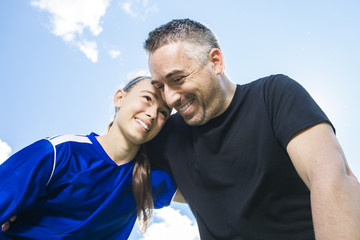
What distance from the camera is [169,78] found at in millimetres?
1623

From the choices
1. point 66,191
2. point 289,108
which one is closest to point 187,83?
point 289,108

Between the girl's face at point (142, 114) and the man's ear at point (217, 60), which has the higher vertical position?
the man's ear at point (217, 60)

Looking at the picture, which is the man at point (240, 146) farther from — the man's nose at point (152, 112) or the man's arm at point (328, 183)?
the man's nose at point (152, 112)

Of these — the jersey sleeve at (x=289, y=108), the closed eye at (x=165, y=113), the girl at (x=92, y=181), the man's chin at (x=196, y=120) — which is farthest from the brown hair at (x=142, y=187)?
the jersey sleeve at (x=289, y=108)

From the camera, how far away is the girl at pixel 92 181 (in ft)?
4.62

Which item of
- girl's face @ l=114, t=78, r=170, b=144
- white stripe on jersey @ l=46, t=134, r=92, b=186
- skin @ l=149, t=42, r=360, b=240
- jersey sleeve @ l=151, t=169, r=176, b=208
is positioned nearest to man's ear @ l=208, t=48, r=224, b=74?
skin @ l=149, t=42, r=360, b=240

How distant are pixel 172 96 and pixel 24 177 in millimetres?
934

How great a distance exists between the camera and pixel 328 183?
0.96 meters

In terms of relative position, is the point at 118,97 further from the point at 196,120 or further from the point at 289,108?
the point at 289,108

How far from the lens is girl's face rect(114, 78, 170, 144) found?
1.70 metres

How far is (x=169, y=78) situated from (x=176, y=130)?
1.38ft

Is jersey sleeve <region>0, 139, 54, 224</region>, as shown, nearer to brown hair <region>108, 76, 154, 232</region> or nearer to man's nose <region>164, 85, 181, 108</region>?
brown hair <region>108, 76, 154, 232</region>

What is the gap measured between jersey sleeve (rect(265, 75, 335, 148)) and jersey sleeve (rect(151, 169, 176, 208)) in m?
0.91

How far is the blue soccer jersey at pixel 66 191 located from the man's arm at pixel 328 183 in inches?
43.9
